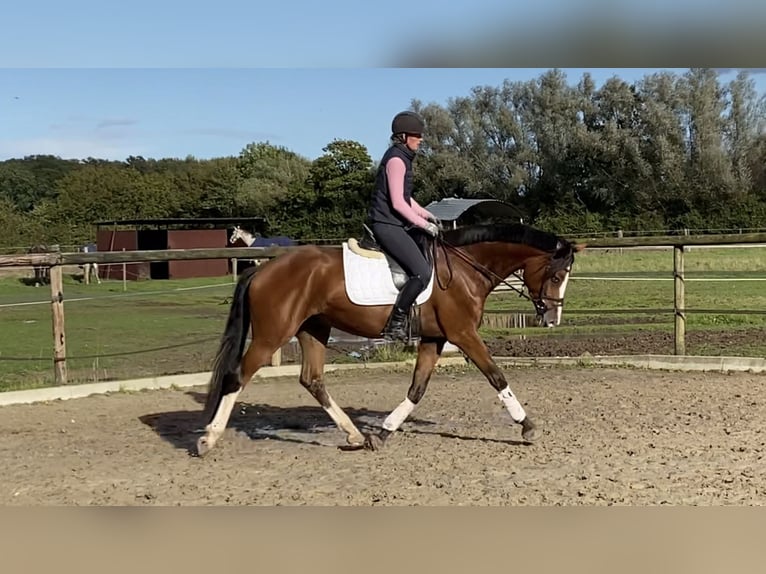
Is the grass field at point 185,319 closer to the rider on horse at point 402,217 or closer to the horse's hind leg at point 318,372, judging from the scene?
the horse's hind leg at point 318,372

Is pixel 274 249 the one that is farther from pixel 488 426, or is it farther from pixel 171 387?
pixel 488 426

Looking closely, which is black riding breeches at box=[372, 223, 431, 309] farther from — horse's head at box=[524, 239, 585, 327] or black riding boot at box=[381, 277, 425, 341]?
horse's head at box=[524, 239, 585, 327]

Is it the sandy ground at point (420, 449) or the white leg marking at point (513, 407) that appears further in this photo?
the white leg marking at point (513, 407)

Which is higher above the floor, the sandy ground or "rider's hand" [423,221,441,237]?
"rider's hand" [423,221,441,237]

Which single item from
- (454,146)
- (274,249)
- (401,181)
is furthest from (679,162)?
(401,181)

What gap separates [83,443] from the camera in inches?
206

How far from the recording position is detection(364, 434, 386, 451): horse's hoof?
492 centimetres

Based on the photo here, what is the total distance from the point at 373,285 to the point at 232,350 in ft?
3.42

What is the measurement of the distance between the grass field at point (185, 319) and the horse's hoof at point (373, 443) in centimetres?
327

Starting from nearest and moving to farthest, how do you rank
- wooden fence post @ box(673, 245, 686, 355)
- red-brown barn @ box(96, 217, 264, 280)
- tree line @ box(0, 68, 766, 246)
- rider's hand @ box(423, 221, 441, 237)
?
rider's hand @ box(423, 221, 441, 237) → wooden fence post @ box(673, 245, 686, 355) → red-brown barn @ box(96, 217, 264, 280) → tree line @ box(0, 68, 766, 246)

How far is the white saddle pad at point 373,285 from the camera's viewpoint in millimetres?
4883

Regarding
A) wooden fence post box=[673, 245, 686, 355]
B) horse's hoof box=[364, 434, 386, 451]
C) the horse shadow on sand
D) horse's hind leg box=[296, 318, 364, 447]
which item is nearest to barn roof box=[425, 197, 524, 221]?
wooden fence post box=[673, 245, 686, 355]

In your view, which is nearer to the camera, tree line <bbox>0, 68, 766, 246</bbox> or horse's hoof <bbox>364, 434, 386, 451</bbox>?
horse's hoof <bbox>364, 434, 386, 451</bbox>

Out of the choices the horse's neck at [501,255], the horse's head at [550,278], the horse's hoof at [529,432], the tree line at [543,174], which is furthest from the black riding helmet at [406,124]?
the tree line at [543,174]
